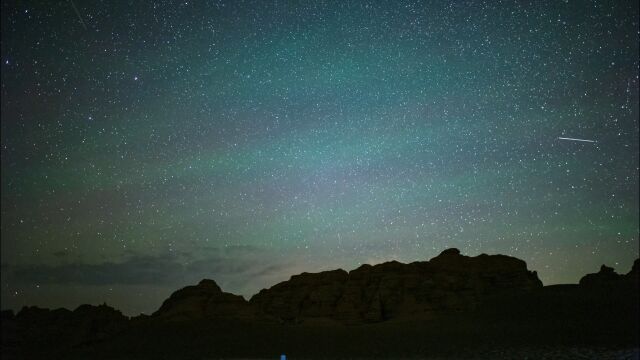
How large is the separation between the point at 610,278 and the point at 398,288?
24.0 metres

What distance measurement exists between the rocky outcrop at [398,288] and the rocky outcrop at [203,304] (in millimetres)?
3345

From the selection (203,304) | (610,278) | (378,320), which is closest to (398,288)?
(378,320)

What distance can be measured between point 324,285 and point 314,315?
235 inches

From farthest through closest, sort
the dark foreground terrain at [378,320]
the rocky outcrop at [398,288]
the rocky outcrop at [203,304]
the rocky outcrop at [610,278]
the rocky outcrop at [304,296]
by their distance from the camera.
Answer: the rocky outcrop at [203,304]
the rocky outcrop at [304,296]
the rocky outcrop at [398,288]
the rocky outcrop at [610,278]
the dark foreground terrain at [378,320]

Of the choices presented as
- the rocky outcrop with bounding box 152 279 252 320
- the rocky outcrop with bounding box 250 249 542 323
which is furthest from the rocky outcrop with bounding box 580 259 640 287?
the rocky outcrop with bounding box 152 279 252 320

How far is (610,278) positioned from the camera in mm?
55250

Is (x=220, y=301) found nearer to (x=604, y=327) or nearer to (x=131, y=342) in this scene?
(x=131, y=342)

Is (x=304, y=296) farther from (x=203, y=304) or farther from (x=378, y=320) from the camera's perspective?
(x=203, y=304)

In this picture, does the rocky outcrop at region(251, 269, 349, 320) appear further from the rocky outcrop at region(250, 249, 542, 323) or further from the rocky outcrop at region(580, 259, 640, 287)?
the rocky outcrop at region(580, 259, 640, 287)

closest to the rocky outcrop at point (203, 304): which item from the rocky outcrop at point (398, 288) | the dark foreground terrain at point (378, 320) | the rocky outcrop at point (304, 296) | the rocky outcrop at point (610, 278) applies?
the dark foreground terrain at point (378, 320)

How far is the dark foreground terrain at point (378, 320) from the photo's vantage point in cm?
3888

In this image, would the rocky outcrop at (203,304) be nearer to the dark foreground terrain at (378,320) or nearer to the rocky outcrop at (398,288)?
the dark foreground terrain at (378,320)

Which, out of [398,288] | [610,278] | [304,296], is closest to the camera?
[610,278]

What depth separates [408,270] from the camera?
6919 centimetres
